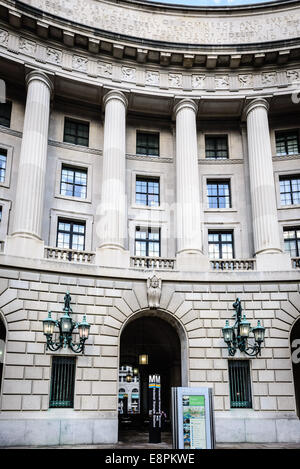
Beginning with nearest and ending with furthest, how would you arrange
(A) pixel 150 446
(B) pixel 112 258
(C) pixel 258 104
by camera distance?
(A) pixel 150 446 < (B) pixel 112 258 < (C) pixel 258 104

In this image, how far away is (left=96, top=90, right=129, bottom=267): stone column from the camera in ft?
76.2

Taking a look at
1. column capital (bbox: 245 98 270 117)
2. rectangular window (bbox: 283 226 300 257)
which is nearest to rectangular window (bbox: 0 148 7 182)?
column capital (bbox: 245 98 270 117)

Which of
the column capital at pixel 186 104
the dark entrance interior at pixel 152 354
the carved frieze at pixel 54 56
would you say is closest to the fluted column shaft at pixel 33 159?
the carved frieze at pixel 54 56

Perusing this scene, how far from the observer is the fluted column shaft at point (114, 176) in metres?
24.0

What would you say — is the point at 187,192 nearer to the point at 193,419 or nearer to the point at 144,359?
the point at 144,359

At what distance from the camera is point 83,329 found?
64.9 feet

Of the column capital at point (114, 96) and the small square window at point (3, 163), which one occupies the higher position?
the column capital at point (114, 96)

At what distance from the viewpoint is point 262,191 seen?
25.5 meters

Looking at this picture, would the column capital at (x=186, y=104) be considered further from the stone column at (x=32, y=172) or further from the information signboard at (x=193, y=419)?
the information signboard at (x=193, y=419)

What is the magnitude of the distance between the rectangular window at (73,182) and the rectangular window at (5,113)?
4205mm

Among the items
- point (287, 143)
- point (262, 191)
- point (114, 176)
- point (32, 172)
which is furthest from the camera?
point (287, 143)

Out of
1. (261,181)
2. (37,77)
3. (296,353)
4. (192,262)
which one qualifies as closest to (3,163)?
(37,77)

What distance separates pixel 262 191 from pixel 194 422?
15399 mm
